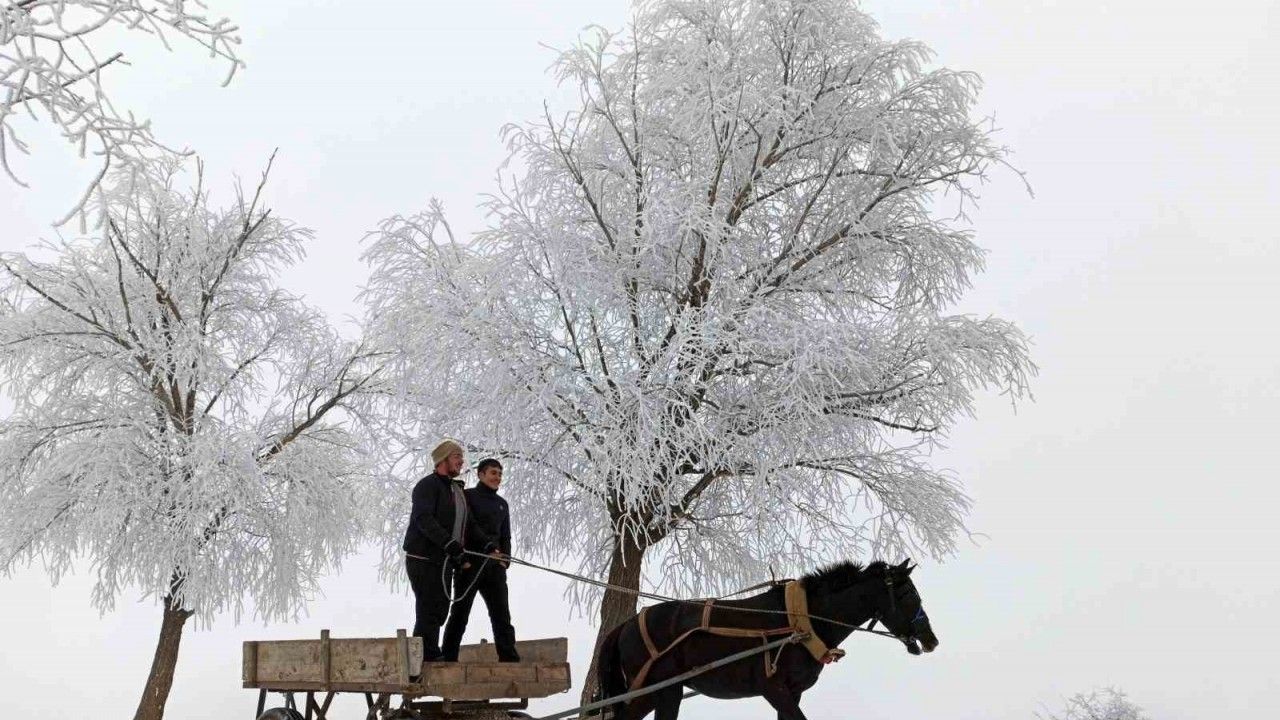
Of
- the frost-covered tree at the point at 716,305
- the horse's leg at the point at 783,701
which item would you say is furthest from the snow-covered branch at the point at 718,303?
the horse's leg at the point at 783,701

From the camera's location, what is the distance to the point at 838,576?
8.84m

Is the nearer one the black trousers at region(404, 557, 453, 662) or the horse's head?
the horse's head

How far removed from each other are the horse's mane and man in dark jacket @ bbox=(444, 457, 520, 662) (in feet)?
7.76

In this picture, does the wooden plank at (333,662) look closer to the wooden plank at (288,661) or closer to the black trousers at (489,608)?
the wooden plank at (288,661)

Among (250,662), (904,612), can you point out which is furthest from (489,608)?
(904,612)

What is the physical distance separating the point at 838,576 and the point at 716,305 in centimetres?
440

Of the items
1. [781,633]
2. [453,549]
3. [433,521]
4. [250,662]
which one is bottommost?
[781,633]

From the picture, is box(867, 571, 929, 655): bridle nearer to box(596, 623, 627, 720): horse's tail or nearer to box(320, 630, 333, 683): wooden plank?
box(596, 623, 627, 720): horse's tail

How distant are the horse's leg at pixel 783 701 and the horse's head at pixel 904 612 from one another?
2.79 ft

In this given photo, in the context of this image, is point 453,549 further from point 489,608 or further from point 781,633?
point 781,633

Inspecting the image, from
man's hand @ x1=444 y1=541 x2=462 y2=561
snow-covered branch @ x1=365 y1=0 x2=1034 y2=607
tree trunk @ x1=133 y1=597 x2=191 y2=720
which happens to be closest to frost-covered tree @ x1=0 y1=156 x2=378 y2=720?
tree trunk @ x1=133 y1=597 x2=191 y2=720

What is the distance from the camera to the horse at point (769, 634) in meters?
8.62

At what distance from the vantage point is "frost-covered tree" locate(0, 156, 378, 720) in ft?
51.4

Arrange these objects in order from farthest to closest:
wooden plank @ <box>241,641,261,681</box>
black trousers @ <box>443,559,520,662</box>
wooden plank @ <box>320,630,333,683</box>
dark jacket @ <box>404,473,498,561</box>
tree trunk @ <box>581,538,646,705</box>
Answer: tree trunk @ <box>581,538,646,705</box> < wooden plank @ <box>241,641,261,681</box> < black trousers @ <box>443,559,520,662</box> < wooden plank @ <box>320,630,333,683</box> < dark jacket @ <box>404,473,498,561</box>
